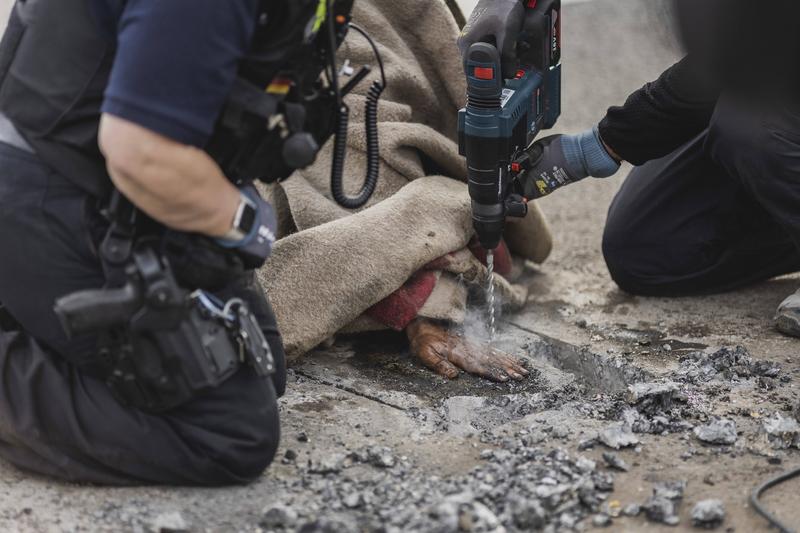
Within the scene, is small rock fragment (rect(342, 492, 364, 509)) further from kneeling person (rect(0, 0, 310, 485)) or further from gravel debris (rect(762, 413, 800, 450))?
gravel debris (rect(762, 413, 800, 450))

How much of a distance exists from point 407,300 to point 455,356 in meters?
0.24

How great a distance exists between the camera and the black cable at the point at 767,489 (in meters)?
2.19

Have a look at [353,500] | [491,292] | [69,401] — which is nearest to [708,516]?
[353,500]

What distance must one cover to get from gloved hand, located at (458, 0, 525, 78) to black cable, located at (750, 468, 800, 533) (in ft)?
4.74

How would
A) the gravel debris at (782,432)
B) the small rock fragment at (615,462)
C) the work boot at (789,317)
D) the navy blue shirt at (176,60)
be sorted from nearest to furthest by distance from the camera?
1. the navy blue shirt at (176,60)
2. the small rock fragment at (615,462)
3. the gravel debris at (782,432)
4. the work boot at (789,317)

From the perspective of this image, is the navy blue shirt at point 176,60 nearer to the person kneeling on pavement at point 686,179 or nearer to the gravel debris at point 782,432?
the person kneeling on pavement at point 686,179

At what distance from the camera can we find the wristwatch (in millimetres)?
2254

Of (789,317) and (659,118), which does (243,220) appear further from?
(789,317)

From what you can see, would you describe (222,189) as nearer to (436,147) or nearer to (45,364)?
(45,364)

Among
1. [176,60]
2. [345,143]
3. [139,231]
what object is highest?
[176,60]

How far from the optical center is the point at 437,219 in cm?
335

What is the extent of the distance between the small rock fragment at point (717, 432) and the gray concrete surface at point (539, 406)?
0.12 ft

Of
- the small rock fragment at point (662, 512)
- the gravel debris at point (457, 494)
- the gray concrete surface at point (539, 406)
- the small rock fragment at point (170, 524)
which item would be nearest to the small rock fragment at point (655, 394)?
the gray concrete surface at point (539, 406)

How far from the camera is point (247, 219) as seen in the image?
7.50 feet
